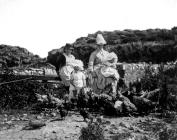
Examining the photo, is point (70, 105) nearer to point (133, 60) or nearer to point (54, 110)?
point (54, 110)

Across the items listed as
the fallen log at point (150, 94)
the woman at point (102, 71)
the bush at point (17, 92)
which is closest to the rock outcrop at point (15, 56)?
the bush at point (17, 92)

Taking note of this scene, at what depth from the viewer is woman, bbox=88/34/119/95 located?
32.6 ft

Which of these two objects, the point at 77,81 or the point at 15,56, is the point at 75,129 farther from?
the point at 15,56

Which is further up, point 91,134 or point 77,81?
point 77,81

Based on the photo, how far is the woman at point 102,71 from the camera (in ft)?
32.6

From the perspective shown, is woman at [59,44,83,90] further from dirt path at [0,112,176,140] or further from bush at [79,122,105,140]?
bush at [79,122,105,140]

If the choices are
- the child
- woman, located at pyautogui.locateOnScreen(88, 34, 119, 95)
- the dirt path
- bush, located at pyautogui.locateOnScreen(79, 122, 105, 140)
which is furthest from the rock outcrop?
bush, located at pyautogui.locateOnScreen(79, 122, 105, 140)

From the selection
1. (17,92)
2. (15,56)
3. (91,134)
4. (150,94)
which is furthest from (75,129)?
(15,56)

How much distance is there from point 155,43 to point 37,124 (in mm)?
28264

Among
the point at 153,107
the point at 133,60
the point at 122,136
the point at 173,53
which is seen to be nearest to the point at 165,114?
the point at 153,107

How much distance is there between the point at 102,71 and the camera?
10.0 meters

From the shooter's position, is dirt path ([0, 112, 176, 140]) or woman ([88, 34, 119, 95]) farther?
woman ([88, 34, 119, 95])

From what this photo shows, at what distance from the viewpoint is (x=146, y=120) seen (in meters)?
7.74

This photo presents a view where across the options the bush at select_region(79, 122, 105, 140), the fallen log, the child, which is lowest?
the bush at select_region(79, 122, 105, 140)
